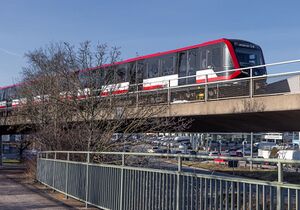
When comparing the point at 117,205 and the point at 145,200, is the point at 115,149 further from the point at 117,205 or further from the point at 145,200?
the point at 145,200

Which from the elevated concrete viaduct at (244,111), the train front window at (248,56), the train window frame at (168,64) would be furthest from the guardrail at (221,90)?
the train window frame at (168,64)

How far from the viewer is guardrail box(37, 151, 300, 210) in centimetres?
551

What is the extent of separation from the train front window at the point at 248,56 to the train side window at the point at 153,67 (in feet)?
19.3

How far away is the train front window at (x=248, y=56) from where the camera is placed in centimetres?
2278

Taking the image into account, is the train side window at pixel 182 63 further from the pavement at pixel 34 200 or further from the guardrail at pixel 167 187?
the guardrail at pixel 167 187

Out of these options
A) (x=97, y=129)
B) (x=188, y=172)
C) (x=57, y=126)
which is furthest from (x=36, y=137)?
(x=188, y=172)

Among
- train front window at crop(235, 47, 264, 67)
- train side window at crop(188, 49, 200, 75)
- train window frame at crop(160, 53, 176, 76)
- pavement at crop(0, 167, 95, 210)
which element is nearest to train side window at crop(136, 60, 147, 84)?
train window frame at crop(160, 53, 176, 76)

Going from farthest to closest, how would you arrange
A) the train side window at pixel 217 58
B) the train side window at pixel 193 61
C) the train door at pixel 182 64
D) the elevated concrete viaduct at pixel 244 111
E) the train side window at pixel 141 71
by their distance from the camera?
the train side window at pixel 141 71, the train door at pixel 182 64, the train side window at pixel 193 61, the train side window at pixel 217 58, the elevated concrete viaduct at pixel 244 111

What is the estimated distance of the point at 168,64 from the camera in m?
26.3

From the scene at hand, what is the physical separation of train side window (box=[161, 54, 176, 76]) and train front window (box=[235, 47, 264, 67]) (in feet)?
14.7

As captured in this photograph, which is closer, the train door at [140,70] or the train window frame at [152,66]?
the train door at [140,70]

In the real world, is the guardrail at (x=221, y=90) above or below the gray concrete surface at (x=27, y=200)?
above

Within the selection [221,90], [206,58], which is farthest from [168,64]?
[221,90]

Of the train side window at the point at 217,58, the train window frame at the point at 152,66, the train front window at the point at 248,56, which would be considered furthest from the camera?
the train window frame at the point at 152,66
